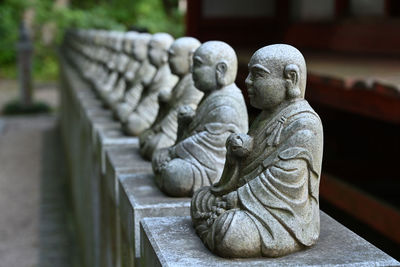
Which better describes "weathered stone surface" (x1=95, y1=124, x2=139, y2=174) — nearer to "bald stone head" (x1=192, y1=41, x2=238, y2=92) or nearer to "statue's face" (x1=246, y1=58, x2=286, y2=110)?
"bald stone head" (x1=192, y1=41, x2=238, y2=92)

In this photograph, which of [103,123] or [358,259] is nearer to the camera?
[358,259]

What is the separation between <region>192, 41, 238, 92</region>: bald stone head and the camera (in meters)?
3.95

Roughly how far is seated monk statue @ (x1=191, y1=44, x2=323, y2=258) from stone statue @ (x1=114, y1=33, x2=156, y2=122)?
334 cm

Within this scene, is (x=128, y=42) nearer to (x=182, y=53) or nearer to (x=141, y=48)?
(x=141, y=48)

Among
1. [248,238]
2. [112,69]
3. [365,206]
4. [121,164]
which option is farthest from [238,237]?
[112,69]

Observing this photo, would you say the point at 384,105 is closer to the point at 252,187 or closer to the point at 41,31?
the point at 252,187

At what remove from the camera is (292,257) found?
3.16 meters

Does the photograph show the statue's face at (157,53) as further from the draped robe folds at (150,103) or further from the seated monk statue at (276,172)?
the seated monk statue at (276,172)

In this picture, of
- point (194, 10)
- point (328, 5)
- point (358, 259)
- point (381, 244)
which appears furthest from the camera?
point (194, 10)

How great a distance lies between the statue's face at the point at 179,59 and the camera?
15.8 ft

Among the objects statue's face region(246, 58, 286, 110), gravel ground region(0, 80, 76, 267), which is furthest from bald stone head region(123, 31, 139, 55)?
statue's face region(246, 58, 286, 110)

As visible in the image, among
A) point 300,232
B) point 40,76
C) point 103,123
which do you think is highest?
point 300,232

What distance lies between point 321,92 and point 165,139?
262 centimetres

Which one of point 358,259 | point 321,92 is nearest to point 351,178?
point 321,92
